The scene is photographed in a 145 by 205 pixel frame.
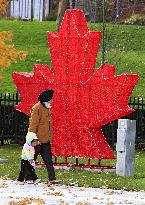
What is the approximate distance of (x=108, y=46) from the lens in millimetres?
38938

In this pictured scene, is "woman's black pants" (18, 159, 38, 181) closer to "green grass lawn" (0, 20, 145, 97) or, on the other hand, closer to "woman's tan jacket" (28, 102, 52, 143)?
"woman's tan jacket" (28, 102, 52, 143)

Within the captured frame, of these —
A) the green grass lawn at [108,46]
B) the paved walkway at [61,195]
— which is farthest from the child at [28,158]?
the green grass lawn at [108,46]

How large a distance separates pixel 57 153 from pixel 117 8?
26203mm

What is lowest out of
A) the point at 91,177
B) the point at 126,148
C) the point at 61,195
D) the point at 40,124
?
the point at 91,177

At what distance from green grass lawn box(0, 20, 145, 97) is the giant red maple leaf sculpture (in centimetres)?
1433

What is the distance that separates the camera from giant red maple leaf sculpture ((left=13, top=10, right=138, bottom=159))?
60.7ft

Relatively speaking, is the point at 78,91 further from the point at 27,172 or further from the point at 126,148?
the point at 27,172

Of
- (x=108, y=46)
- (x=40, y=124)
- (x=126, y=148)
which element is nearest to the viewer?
(x=40, y=124)

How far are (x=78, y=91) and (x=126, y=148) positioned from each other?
6.26 ft

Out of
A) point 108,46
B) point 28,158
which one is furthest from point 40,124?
point 108,46

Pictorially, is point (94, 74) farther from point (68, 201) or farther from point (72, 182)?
point (68, 201)

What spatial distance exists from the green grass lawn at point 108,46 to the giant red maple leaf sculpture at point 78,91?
1433cm


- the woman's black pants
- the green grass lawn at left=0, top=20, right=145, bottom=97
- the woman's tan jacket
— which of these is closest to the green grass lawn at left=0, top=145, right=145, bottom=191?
the woman's black pants

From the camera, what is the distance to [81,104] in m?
18.8
